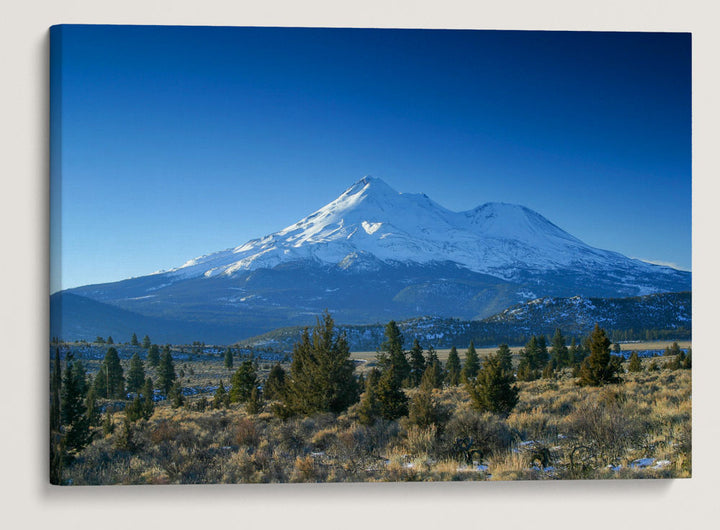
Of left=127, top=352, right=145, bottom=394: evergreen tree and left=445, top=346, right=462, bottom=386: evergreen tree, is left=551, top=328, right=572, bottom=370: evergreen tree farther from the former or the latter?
left=127, top=352, right=145, bottom=394: evergreen tree

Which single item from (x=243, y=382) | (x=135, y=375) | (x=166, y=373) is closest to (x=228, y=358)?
(x=243, y=382)

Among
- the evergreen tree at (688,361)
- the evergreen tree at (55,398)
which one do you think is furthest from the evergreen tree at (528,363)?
the evergreen tree at (55,398)

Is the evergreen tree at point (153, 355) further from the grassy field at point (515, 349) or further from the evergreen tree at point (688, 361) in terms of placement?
the evergreen tree at point (688, 361)

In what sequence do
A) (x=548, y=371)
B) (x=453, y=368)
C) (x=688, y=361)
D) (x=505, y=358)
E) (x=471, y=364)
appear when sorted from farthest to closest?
(x=453, y=368) < (x=471, y=364) < (x=548, y=371) < (x=505, y=358) < (x=688, y=361)

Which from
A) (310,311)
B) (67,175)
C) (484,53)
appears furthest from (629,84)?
(67,175)

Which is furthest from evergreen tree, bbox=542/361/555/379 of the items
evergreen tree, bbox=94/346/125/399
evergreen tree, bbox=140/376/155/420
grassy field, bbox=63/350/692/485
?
evergreen tree, bbox=94/346/125/399

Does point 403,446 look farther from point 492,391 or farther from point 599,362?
point 599,362

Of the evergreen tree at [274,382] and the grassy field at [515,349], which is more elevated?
the grassy field at [515,349]

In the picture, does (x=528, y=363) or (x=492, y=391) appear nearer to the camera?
(x=492, y=391)

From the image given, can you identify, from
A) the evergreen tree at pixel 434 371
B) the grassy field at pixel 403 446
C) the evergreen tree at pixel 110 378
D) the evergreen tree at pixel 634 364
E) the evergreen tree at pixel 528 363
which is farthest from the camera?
the evergreen tree at pixel 634 364
